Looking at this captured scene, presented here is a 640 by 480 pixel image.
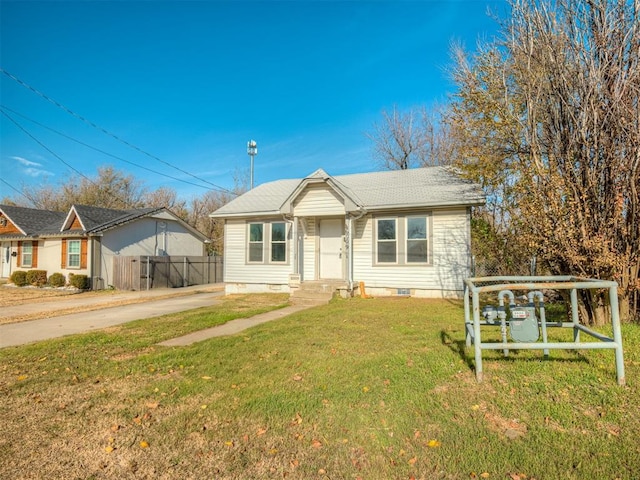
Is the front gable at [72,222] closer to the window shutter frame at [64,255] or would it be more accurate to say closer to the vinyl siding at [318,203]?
the window shutter frame at [64,255]

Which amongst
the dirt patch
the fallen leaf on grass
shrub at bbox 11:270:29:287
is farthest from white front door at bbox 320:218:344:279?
shrub at bbox 11:270:29:287

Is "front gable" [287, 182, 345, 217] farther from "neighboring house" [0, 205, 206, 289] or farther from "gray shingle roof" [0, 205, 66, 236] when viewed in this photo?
"gray shingle roof" [0, 205, 66, 236]

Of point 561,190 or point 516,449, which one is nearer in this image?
point 516,449

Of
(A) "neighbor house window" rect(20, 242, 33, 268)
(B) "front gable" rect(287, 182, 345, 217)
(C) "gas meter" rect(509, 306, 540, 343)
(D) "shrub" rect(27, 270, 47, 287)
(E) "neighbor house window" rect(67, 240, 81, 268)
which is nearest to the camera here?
(C) "gas meter" rect(509, 306, 540, 343)

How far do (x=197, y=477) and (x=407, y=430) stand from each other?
1.77 metres

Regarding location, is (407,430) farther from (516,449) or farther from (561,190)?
(561,190)

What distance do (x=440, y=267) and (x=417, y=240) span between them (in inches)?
44.9

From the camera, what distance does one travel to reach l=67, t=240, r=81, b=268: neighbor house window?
19.2 meters

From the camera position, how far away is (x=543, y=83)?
706cm

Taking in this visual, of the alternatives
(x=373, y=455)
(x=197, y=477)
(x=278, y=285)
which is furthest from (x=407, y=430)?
(x=278, y=285)

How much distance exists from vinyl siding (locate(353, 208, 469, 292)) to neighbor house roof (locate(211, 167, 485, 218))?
1.98 ft

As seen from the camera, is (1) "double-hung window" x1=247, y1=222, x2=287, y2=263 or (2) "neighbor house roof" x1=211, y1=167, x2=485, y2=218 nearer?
(2) "neighbor house roof" x1=211, y1=167, x2=485, y2=218

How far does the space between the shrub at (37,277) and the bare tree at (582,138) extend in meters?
22.6

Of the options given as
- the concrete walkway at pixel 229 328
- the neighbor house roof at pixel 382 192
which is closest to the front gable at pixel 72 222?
the neighbor house roof at pixel 382 192
